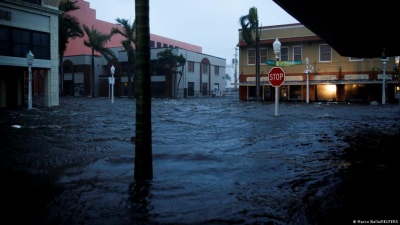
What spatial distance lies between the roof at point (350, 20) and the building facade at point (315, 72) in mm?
18916

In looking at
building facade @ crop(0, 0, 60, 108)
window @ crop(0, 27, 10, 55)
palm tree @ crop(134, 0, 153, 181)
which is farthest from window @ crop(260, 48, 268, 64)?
palm tree @ crop(134, 0, 153, 181)

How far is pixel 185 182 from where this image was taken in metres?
5.04

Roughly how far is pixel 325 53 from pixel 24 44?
1172 inches

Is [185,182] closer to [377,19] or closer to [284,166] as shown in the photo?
[284,166]

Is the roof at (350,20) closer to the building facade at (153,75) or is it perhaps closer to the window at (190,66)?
the building facade at (153,75)

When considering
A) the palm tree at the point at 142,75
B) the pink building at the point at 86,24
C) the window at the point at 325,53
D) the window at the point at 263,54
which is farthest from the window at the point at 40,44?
the pink building at the point at 86,24

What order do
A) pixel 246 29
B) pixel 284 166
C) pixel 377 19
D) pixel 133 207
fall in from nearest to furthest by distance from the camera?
pixel 133 207
pixel 284 166
pixel 377 19
pixel 246 29

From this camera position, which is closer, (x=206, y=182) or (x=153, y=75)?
(x=206, y=182)

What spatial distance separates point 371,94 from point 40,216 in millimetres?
37392

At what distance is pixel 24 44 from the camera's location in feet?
72.7

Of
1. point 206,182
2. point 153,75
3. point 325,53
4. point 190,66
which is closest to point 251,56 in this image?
point 325,53

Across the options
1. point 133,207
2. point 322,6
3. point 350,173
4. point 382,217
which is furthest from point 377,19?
point 133,207

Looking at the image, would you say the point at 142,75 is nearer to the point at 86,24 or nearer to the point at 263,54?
the point at 263,54

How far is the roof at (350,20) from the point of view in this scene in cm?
898
